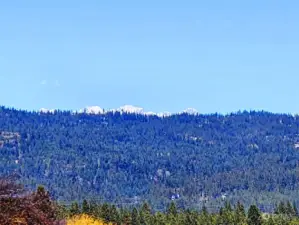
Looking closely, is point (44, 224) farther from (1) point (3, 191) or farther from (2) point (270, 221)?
(2) point (270, 221)

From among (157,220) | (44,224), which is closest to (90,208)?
(157,220)

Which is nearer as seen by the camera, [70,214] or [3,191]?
[3,191]

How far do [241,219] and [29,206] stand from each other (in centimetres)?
12237

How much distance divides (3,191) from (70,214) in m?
130

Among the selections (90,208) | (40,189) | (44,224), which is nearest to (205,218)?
(90,208)

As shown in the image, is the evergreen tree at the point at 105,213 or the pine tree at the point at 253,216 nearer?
the pine tree at the point at 253,216

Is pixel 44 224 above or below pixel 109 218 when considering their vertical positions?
above

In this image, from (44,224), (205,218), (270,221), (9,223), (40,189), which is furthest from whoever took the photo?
(205,218)

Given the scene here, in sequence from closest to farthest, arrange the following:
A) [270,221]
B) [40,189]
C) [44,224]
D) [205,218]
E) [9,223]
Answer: [9,223] < [44,224] < [40,189] < [270,221] < [205,218]

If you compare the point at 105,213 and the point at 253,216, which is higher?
the point at 253,216

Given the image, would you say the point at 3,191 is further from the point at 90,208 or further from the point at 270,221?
the point at 90,208

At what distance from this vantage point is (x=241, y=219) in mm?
140250

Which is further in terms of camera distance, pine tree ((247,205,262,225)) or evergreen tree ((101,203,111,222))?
evergreen tree ((101,203,111,222))

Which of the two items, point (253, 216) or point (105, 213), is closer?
point (253, 216)
